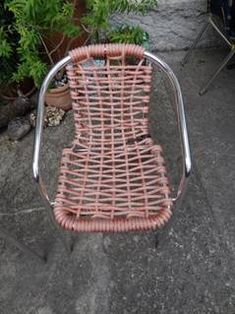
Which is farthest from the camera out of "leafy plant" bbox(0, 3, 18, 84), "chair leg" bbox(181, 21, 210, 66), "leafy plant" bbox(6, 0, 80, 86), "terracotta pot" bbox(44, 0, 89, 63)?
"chair leg" bbox(181, 21, 210, 66)

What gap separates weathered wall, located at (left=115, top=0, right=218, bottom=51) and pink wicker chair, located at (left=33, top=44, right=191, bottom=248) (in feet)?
4.12

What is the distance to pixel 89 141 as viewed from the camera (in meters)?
1.87

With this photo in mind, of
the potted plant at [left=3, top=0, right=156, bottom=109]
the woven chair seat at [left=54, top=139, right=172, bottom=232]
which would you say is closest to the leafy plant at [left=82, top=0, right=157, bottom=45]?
the potted plant at [left=3, top=0, right=156, bottom=109]

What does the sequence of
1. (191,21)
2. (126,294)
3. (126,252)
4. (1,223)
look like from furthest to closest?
(191,21), (1,223), (126,252), (126,294)

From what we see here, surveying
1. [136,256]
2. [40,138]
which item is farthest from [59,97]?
[136,256]

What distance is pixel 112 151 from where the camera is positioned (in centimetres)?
183

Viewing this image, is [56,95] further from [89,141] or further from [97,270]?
[97,270]

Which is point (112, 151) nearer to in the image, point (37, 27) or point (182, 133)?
point (182, 133)

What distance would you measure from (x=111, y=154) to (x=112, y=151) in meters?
0.02

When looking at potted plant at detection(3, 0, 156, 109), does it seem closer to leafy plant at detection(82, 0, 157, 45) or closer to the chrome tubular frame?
leafy plant at detection(82, 0, 157, 45)

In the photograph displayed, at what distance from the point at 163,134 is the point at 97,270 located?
3.32 feet

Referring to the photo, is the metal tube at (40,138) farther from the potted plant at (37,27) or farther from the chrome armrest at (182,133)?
the potted plant at (37,27)

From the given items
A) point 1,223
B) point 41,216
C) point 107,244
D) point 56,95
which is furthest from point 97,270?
point 56,95

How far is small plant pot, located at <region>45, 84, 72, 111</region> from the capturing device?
8.56ft
